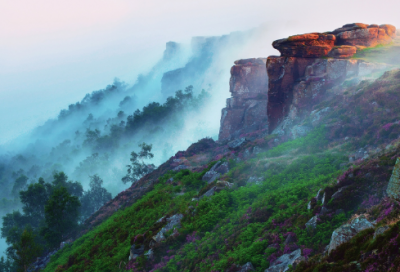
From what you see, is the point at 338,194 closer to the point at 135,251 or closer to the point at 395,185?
the point at 395,185

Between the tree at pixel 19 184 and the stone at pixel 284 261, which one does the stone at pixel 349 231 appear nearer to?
the stone at pixel 284 261

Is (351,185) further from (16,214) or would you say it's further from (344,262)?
(16,214)

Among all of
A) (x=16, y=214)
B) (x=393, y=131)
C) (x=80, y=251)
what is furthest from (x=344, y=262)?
(x=16, y=214)

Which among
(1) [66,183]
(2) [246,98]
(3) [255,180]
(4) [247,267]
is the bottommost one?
(4) [247,267]

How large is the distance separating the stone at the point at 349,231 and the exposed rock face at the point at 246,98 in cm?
4193

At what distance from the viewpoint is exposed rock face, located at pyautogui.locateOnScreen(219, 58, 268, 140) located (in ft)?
163

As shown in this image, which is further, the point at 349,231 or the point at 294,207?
the point at 294,207

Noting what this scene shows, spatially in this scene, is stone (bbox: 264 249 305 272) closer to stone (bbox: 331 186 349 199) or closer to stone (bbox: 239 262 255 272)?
stone (bbox: 239 262 255 272)

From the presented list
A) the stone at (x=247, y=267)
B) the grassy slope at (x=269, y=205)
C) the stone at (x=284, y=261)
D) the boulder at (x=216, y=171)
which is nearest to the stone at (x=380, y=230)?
the grassy slope at (x=269, y=205)

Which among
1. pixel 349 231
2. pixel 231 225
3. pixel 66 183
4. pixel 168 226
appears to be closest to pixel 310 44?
pixel 231 225

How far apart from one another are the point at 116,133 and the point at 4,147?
115 metres

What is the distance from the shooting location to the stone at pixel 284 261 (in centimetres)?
855

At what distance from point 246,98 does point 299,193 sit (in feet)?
132

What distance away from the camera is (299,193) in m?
13.7
